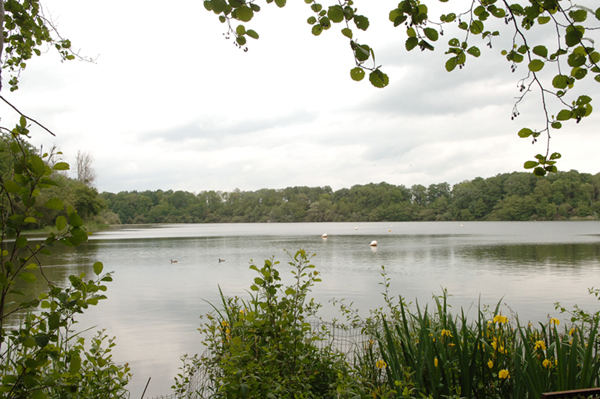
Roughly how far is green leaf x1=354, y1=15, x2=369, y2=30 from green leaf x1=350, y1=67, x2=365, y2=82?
0.54 ft

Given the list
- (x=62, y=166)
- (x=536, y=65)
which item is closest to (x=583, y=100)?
(x=536, y=65)

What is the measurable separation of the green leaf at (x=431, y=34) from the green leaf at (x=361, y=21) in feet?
1.18

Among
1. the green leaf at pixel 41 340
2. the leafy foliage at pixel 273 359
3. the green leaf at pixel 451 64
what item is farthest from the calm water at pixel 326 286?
the green leaf at pixel 451 64

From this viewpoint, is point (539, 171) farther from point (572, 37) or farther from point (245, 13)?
point (245, 13)

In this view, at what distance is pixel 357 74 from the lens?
5.62 ft

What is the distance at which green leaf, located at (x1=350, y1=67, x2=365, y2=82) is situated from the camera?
1.71 m

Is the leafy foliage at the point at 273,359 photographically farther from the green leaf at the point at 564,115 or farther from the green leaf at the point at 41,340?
the green leaf at the point at 564,115

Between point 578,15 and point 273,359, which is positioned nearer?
point 578,15

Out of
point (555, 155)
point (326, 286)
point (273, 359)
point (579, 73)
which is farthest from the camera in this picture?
point (326, 286)

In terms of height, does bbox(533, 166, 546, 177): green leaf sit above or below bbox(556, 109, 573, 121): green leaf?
below

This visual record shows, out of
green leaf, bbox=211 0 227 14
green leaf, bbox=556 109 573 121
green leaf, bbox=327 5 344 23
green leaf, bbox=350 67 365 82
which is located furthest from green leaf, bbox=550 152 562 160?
green leaf, bbox=211 0 227 14

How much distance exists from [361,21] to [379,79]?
24cm

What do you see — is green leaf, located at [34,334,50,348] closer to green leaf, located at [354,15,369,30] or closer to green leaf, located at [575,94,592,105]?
green leaf, located at [354,15,369,30]

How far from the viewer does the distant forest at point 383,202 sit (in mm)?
85875
